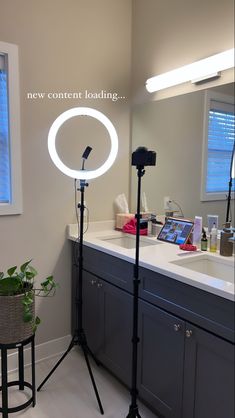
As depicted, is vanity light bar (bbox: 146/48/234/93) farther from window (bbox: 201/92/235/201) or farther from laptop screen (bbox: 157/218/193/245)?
laptop screen (bbox: 157/218/193/245)

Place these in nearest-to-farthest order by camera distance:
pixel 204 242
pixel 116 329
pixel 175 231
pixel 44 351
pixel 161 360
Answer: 1. pixel 161 360
2. pixel 204 242
3. pixel 116 329
4. pixel 175 231
5. pixel 44 351

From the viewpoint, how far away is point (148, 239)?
226 cm

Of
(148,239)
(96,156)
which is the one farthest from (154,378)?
(96,156)

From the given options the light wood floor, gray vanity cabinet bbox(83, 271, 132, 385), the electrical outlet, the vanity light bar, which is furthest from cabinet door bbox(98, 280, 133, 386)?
the vanity light bar

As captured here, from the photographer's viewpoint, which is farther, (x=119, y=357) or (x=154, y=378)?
(x=119, y=357)

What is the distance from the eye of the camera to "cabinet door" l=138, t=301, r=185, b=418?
156 cm

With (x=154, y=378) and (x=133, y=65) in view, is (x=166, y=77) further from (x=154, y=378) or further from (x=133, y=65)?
(x=154, y=378)

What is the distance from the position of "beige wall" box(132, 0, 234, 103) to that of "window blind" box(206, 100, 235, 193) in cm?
17

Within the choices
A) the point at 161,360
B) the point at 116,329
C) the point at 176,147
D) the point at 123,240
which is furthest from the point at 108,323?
the point at 176,147

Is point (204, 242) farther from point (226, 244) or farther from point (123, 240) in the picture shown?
point (123, 240)

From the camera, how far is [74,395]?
1969 mm

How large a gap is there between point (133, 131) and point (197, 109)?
66cm

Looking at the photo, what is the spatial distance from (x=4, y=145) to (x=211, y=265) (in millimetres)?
1469

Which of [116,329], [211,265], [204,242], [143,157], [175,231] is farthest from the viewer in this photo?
[175,231]
